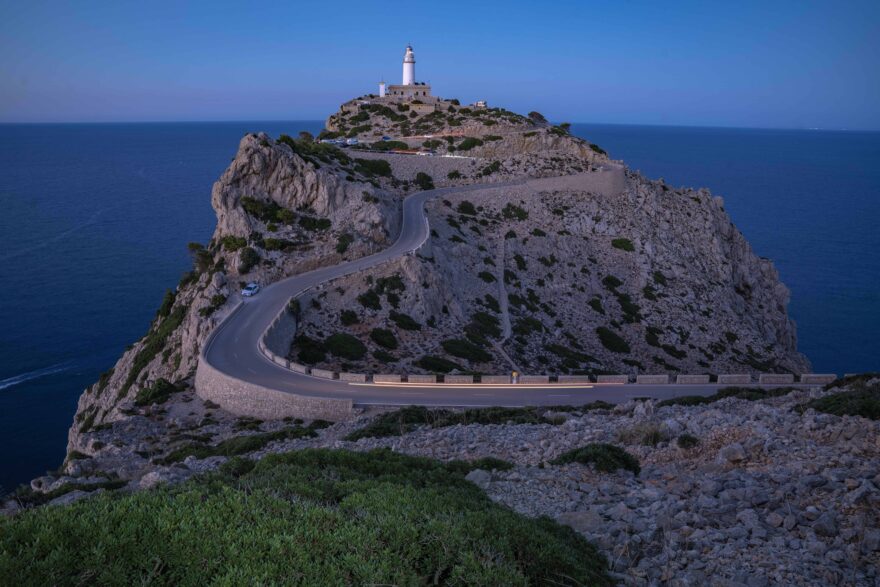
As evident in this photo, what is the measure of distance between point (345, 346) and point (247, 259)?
11509 mm

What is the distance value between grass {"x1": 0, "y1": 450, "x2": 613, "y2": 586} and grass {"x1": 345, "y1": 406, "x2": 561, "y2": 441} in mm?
9822

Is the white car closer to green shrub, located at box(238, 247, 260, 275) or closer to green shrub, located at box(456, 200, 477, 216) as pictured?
green shrub, located at box(238, 247, 260, 275)

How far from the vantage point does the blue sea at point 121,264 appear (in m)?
47.7

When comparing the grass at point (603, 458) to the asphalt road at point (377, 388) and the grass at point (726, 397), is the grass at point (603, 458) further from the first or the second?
the asphalt road at point (377, 388)

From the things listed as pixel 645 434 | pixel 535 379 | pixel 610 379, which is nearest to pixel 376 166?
pixel 535 379

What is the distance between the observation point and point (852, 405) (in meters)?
14.8

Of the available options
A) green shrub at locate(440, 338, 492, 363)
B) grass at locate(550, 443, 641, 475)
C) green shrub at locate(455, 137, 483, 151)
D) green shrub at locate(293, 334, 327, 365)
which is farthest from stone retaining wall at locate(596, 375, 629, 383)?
green shrub at locate(455, 137, 483, 151)

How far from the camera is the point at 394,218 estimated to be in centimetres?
4759

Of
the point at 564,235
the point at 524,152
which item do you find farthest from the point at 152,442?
the point at 524,152

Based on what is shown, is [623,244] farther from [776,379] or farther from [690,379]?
[690,379]

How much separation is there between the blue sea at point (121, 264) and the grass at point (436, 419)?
2818 cm

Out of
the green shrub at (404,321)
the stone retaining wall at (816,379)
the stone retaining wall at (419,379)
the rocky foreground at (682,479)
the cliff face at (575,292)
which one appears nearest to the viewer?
the rocky foreground at (682,479)

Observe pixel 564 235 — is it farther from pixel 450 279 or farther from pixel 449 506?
pixel 449 506

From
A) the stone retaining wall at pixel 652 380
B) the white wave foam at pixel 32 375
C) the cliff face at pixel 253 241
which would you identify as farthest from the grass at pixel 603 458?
the white wave foam at pixel 32 375
